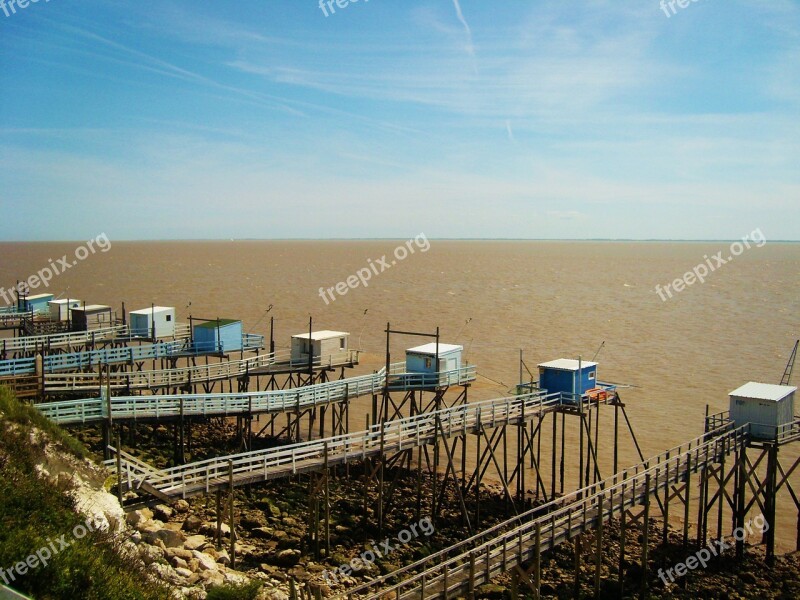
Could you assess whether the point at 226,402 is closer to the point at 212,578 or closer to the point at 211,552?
the point at 211,552

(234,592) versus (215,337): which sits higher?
(215,337)

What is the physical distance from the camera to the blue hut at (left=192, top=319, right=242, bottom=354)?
3266cm

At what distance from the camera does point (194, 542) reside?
16.6 metres

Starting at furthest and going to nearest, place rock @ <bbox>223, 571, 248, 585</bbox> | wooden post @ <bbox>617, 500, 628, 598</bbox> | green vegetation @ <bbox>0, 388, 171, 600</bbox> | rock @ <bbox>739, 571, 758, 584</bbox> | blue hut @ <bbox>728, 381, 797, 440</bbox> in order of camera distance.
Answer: blue hut @ <bbox>728, 381, 797, 440</bbox> < rock @ <bbox>739, 571, 758, 584</bbox> < wooden post @ <bbox>617, 500, 628, 598</bbox> < rock @ <bbox>223, 571, 248, 585</bbox> < green vegetation @ <bbox>0, 388, 171, 600</bbox>

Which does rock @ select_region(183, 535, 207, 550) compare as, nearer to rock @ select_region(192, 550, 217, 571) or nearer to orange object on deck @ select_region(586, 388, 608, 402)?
rock @ select_region(192, 550, 217, 571)

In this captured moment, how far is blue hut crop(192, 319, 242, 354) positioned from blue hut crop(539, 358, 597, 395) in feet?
49.9

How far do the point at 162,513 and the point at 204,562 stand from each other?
3.90 m

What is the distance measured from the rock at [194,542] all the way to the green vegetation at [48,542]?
3.47m

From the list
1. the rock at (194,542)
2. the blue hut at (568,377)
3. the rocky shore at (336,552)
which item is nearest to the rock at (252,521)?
the rocky shore at (336,552)

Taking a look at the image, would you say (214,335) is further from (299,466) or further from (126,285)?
(126,285)

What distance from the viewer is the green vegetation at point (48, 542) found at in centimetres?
1007

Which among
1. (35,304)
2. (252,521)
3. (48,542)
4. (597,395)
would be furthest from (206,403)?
(35,304)

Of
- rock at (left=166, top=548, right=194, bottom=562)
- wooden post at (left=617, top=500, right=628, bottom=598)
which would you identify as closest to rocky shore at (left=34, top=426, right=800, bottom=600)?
rock at (left=166, top=548, right=194, bottom=562)

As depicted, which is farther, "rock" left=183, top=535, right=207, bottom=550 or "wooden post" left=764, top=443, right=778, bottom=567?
"wooden post" left=764, top=443, right=778, bottom=567
